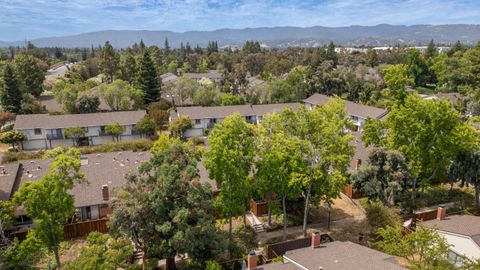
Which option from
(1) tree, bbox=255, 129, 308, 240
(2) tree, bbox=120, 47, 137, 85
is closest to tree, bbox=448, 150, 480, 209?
(1) tree, bbox=255, 129, 308, 240

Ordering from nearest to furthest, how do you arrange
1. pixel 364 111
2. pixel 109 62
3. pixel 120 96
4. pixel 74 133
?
1. pixel 74 133
2. pixel 364 111
3. pixel 120 96
4. pixel 109 62

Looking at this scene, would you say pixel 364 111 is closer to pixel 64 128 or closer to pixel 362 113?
pixel 362 113

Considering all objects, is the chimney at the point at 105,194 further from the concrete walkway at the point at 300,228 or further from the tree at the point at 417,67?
the tree at the point at 417,67

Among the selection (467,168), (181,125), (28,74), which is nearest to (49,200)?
(467,168)

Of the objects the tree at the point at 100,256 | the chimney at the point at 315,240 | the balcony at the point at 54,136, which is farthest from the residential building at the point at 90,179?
the balcony at the point at 54,136

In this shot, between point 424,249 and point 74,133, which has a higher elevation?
point 74,133
